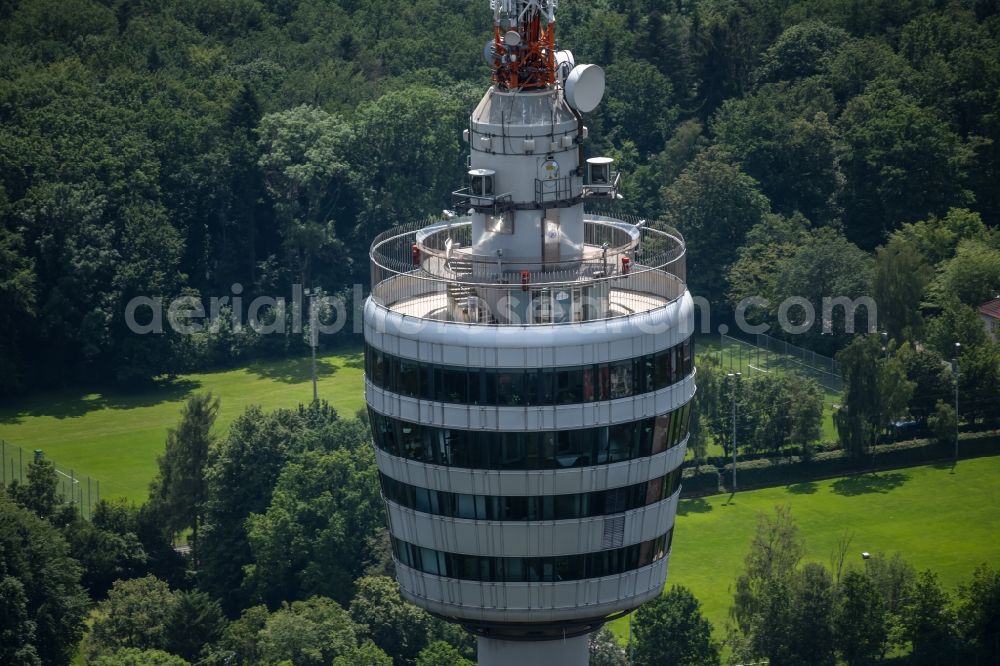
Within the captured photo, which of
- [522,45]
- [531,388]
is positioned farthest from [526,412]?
[522,45]

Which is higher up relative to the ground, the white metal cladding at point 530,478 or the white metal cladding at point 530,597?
the white metal cladding at point 530,478

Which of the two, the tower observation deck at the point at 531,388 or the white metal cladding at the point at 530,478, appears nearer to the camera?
the tower observation deck at the point at 531,388

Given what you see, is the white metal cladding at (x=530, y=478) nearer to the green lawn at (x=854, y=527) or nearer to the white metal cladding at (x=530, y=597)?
the white metal cladding at (x=530, y=597)

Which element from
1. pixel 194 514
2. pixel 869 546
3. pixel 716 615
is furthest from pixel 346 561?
pixel 869 546

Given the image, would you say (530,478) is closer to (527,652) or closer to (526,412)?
(526,412)

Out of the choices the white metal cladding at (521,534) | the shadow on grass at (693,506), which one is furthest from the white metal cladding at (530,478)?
the shadow on grass at (693,506)

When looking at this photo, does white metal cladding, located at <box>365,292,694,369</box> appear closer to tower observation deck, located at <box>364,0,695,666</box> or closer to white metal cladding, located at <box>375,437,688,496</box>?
tower observation deck, located at <box>364,0,695,666</box>

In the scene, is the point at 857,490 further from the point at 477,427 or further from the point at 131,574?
the point at 477,427
